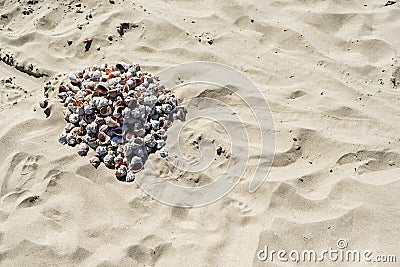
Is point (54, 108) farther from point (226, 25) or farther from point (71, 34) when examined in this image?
point (226, 25)

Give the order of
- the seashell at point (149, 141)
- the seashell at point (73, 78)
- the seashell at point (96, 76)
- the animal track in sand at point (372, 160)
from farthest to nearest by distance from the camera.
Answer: the seashell at point (73, 78)
the seashell at point (96, 76)
the seashell at point (149, 141)
the animal track in sand at point (372, 160)

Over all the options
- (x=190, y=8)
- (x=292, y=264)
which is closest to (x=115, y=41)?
(x=190, y=8)

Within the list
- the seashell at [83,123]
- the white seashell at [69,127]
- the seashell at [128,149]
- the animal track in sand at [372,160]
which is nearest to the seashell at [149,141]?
the seashell at [128,149]

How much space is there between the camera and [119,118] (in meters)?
3.89

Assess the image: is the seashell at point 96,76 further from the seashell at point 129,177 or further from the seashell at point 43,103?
the seashell at point 129,177

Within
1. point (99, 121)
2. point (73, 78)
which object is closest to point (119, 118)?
point (99, 121)

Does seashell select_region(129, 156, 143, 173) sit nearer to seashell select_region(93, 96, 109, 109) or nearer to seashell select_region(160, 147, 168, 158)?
seashell select_region(160, 147, 168, 158)

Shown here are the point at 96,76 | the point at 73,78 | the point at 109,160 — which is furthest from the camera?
the point at 73,78

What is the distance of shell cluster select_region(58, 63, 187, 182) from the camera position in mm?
3834

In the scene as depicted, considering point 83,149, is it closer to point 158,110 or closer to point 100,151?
point 100,151

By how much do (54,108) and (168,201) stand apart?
154 cm

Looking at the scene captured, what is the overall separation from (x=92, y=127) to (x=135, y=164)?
0.54 metres

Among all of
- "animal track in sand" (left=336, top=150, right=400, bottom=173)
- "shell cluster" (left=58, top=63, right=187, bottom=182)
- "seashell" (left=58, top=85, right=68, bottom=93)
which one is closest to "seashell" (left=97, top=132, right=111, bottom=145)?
"shell cluster" (left=58, top=63, right=187, bottom=182)

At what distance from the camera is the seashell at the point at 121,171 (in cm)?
372
